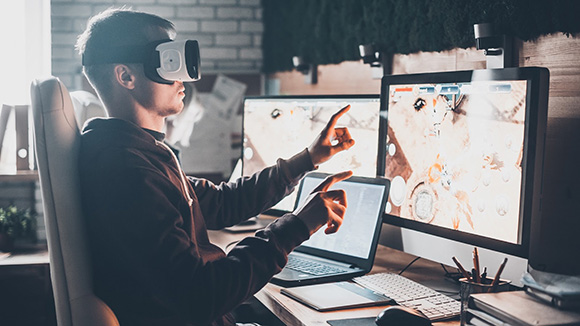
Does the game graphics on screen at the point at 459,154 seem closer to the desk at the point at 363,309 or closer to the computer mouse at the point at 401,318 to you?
the desk at the point at 363,309

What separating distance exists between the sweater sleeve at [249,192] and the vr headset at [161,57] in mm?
470

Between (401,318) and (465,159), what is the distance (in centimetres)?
45

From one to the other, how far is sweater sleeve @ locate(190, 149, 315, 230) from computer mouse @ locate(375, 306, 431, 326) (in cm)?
62

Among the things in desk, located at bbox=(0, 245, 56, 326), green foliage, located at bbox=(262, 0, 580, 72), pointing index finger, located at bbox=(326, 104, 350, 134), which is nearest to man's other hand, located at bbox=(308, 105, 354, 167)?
pointing index finger, located at bbox=(326, 104, 350, 134)

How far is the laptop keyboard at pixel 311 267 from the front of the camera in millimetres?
1652

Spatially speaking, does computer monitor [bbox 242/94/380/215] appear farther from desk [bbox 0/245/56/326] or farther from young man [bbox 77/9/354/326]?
desk [bbox 0/245/56/326]

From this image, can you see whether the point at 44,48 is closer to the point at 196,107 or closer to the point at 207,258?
the point at 196,107

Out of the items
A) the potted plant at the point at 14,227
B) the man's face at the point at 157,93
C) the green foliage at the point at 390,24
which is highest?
the green foliage at the point at 390,24

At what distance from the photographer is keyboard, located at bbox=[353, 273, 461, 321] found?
4.35ft

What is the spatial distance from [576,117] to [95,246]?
1122 millimetres

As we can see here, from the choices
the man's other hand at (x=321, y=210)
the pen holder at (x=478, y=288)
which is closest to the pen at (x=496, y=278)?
the pen holder at (x=478, y=288)

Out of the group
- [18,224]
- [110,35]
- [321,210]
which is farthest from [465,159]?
[18,224]

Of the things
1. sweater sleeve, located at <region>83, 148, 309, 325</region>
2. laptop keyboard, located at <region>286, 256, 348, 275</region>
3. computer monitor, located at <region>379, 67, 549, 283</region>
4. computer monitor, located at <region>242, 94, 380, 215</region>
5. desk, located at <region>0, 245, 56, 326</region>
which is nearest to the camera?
sweater sleeve, located at <region>83, 148, 309, 325</region>

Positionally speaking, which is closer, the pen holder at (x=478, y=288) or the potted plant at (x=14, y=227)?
the pen holder at (x=478, y=288)
